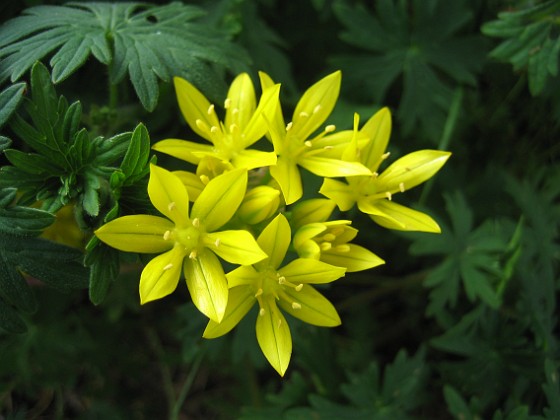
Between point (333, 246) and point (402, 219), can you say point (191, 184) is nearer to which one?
point (333, 246)

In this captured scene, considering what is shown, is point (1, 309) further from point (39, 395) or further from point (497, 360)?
point (497, 360)

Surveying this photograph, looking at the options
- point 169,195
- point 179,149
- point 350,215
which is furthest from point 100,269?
point 350,215

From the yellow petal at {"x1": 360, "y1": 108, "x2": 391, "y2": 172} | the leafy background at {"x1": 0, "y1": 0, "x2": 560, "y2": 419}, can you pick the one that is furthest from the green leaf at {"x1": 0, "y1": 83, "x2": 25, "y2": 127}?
the yellow petal at {"x1": 360, "y1": 108, "x2": 391, "y2": 172}

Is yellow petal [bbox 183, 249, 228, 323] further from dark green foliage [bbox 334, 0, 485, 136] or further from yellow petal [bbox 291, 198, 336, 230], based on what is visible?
dark green foliage [bbox 334, 0, 485, 136]

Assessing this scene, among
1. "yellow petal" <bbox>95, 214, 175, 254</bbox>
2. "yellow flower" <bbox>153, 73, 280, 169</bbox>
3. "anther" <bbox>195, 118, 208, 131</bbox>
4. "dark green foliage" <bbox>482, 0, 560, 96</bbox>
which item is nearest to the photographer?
"yellow petal" <bbox>95, 214, 175, 254</bbox>

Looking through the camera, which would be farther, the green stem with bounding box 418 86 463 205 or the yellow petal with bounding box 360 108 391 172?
the green stem with bounding box 418 86 463 205

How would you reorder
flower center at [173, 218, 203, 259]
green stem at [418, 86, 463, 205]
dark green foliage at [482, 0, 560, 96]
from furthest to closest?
green stem at [418, 86, 463, 205] → dark green foliage at [482, 0, 560, 96] → flower center at [173, 218, 203, 259]

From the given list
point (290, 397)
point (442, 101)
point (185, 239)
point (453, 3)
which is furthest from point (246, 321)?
point (453, 3)

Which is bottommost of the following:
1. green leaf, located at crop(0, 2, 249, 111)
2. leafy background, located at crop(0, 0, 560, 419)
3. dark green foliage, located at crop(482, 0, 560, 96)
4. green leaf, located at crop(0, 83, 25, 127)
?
leafy background, located at crop(0, 0, 560, 419)
